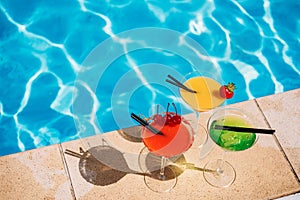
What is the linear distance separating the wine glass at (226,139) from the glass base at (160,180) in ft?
1.07

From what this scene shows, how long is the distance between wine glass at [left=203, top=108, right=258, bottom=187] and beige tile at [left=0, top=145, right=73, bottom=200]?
140cm

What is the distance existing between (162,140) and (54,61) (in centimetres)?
245

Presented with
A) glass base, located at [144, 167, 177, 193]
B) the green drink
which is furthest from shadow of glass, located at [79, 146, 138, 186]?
the green drink

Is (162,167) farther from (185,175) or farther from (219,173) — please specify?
(219,173)

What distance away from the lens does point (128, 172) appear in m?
4.50

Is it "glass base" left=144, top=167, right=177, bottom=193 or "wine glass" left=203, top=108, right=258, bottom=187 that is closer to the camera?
"wine glass" left=203, top=108, right=258, bottom=187

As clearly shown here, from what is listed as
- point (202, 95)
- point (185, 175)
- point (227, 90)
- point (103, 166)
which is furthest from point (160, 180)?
point (227, 90)

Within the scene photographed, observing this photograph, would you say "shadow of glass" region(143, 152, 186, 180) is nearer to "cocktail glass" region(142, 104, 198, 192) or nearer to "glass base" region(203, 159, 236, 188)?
"cocktail glass" region(142, 104, 198, 192)

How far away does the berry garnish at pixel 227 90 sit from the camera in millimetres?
5199

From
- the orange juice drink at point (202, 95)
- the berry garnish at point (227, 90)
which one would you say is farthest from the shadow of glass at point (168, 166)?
the berry garnish at point (227, 90)

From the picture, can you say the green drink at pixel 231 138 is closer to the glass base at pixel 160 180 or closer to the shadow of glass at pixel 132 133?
→ the glass base at pixel 160 180

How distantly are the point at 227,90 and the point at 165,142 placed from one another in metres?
1.58

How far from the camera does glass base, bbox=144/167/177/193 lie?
173 inches

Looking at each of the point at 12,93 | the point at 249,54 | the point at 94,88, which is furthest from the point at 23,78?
the point at 249,54
